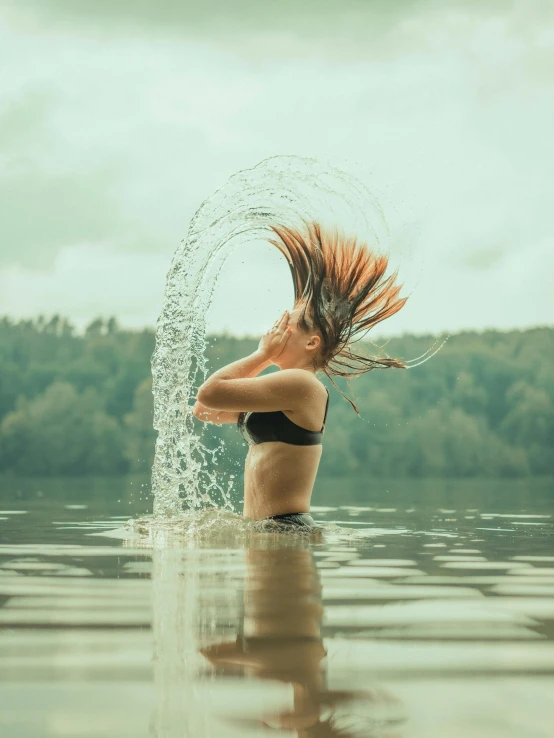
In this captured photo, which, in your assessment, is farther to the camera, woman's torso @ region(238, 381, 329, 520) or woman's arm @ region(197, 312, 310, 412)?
woman's torso @ region(238, 381, 329, 520)

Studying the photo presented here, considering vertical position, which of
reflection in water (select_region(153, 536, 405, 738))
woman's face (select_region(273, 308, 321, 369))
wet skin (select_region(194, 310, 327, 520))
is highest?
woman's face (select_region(273, 308, 321, 369))

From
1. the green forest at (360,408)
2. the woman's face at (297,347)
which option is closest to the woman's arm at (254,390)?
the woman's face at (297,347)

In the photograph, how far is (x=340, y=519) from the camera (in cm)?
829

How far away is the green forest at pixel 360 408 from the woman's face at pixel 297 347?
147 ft

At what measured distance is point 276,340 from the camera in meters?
5.98

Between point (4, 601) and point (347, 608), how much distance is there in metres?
Answer: 1.01

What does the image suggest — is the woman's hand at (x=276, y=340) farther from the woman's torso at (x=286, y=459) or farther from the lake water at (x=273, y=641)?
the lake water at (x=273, y=641)

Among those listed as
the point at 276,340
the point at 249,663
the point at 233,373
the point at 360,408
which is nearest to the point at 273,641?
the point at 249,663

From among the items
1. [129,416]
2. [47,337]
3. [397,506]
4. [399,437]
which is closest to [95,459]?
[129,416]

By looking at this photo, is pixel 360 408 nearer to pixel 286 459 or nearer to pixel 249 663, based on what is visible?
pixel 286 459

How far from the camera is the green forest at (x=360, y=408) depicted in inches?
2062

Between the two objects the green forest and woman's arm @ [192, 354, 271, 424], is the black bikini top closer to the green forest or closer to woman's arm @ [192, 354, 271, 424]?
woman's arm @ [192, 354, 271, 424]

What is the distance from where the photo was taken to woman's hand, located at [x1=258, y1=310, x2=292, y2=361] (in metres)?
5.97

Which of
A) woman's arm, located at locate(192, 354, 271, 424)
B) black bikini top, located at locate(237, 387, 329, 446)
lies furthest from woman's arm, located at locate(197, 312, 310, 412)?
black bikini top, located at locate(237, 387, 329, 446)
